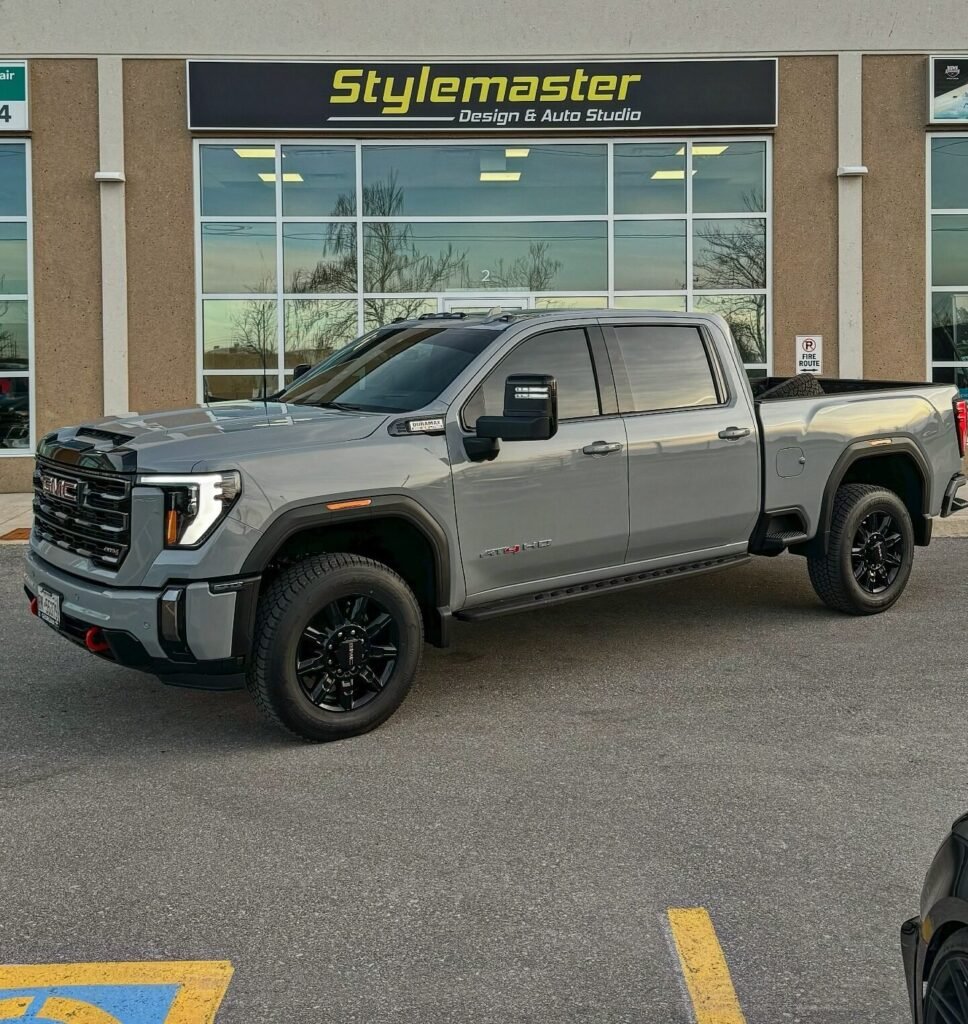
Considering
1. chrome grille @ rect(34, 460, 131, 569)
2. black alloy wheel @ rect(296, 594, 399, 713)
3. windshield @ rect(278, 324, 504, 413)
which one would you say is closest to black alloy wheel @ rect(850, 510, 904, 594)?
windshield @ rect(278, 324, 504, 413)

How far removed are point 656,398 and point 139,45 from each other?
11.1 meters

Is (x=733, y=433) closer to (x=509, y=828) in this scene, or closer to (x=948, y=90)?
(x=509, y=828)

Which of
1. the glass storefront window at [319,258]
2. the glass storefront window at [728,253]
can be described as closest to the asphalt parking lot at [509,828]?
the glass storefront window at [319,258]

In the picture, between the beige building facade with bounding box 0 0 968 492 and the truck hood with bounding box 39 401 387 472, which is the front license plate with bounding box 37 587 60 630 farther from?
the beige building facade with bounding box 0 0 968 492

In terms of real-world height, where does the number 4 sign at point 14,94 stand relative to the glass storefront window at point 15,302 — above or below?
above

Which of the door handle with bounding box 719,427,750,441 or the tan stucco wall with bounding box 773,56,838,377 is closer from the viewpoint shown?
the door handle with bounding box 719,427,750,441

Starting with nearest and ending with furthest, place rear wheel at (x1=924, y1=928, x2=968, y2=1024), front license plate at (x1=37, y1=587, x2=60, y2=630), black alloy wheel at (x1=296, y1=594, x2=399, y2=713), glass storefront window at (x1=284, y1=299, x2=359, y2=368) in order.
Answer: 1. rear wheel at (x1=924, y1=928, x2=968, y2=1024)
2. black alloy wheel at (x1=296, y1=594, x2=399, y2=713)
3. front license plate at (x1=37, y1=587, x2=60, y2=630)
4. glass storefront window at (x1=284, y1=299, x2=359, y2=368)

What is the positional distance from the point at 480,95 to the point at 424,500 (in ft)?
36.4

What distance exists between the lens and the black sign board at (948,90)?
15.4m

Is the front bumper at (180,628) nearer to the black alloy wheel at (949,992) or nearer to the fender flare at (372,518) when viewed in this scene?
the fender flare at (372,518)

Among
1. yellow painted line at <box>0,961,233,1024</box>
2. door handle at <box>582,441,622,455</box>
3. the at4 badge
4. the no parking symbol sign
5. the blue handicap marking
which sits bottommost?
the blue handicap marking

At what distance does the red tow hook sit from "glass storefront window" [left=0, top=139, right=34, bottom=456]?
36.5ft

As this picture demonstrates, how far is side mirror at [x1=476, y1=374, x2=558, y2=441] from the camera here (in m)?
5.69

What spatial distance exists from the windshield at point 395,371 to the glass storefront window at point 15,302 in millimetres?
9728
